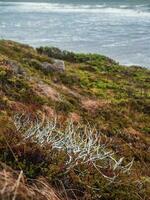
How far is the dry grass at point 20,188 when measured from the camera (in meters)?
3.63

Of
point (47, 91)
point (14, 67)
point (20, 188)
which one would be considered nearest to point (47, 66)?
point (14, 67)

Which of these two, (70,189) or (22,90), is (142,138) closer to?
(22,90)

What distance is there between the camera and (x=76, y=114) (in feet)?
45.0

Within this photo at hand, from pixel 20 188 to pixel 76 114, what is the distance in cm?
982

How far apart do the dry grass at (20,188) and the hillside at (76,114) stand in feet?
0.07

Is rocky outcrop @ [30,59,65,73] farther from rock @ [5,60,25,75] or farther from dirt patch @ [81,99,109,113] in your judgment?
rock @ [5,60,25,75]

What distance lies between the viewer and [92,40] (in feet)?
178

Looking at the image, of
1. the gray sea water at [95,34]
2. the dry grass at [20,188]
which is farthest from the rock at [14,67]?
the gray sea water at [95,34]

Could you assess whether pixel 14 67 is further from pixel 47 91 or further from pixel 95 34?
pixel 95 34

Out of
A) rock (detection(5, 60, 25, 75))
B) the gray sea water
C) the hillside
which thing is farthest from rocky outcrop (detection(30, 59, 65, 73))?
the gray sea water

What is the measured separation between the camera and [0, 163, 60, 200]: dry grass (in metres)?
3.63

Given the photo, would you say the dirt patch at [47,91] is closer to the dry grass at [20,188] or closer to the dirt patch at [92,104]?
the dirt patch at [92,104]

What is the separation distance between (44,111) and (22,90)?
1181 mm

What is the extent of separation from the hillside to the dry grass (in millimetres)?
21
